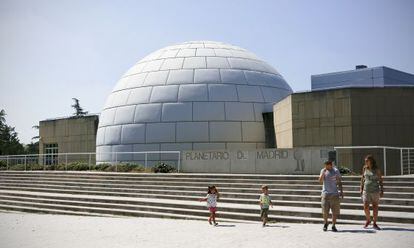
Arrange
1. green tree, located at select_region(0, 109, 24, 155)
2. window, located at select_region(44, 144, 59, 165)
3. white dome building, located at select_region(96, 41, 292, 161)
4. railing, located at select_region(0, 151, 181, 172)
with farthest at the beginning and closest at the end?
green tree, located at select_region(0, 109, 24, 155) → window, located at select_region(44, 144, 59, 165) → white dome building, located at select_region(96, 41, 292, 161) → railing, located at select_region(0, 151, 181, 172)

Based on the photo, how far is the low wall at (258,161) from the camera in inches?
746

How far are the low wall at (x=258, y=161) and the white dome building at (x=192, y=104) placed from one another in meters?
5.31

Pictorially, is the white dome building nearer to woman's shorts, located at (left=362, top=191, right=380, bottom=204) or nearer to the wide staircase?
the wide staircase

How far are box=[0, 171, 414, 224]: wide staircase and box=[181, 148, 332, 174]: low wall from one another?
1974mm

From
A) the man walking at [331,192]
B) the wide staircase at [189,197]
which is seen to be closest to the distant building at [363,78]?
the wide staircase at [189,197]

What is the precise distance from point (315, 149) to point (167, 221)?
800 cm

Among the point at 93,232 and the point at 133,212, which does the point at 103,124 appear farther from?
the point at 93,232

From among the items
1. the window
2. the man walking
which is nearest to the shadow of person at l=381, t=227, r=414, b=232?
the man walking

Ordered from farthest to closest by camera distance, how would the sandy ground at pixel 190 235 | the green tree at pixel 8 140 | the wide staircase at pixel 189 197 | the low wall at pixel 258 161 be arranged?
1. the green tree at pixel 8 140
2. the low wall at pixel 258 161
3. the wide staircase at pixel 189 197
4. the sandy ground at pixel 190 235

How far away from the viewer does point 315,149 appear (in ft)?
61.9

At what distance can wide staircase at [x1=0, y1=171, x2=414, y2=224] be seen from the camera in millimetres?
13320

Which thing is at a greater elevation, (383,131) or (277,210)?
(383,131)

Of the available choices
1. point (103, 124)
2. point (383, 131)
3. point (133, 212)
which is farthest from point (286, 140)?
point (103, 124)

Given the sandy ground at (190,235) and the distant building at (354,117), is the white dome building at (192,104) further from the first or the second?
the sandy ground at (190,235)
